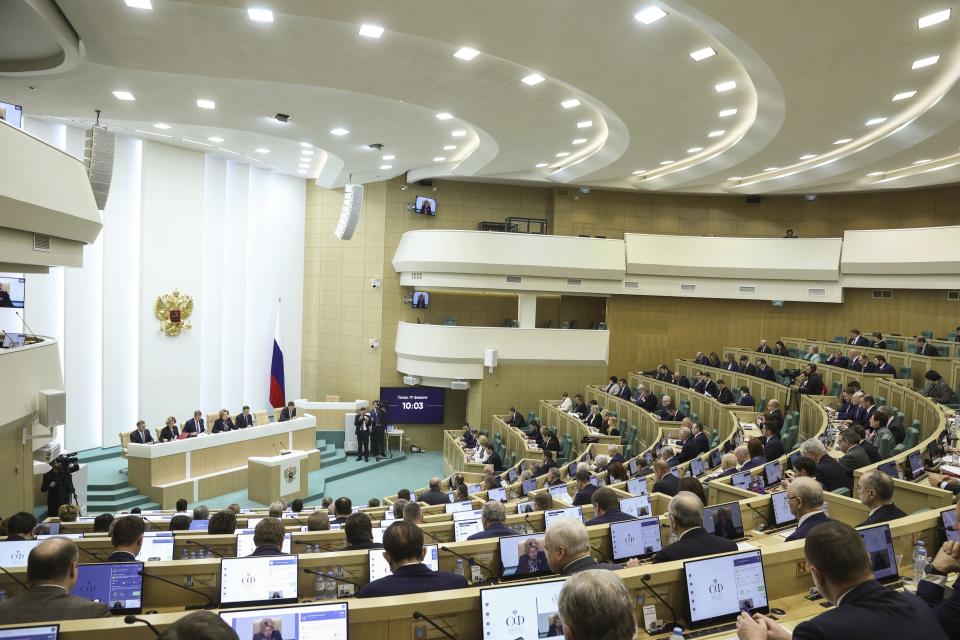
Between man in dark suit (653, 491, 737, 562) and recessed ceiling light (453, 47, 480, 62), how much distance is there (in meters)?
6.43

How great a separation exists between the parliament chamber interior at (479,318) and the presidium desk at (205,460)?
0.07m

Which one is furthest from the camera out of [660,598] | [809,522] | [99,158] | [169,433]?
[169,433]

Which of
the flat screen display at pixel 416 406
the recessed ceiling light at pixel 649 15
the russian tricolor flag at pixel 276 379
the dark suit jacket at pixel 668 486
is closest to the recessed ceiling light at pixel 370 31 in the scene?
the recessed ceiling light at pixel 649 15

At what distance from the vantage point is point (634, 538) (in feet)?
14.9

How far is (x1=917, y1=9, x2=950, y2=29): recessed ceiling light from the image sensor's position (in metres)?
6.68

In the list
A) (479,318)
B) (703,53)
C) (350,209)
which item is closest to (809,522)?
(703,53)

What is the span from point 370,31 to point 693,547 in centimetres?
664

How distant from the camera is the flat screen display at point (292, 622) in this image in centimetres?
261

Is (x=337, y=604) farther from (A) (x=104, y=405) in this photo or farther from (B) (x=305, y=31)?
(A) (x=104, y=405)

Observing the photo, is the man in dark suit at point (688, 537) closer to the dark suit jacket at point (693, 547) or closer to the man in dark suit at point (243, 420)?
the dark suit jacket at point (693, 547)

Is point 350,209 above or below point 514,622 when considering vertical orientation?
above

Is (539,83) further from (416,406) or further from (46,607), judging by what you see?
(416,406)

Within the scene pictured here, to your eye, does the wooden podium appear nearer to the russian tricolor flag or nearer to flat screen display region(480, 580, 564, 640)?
the russian tricolor flag

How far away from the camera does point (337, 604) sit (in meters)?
2.65
